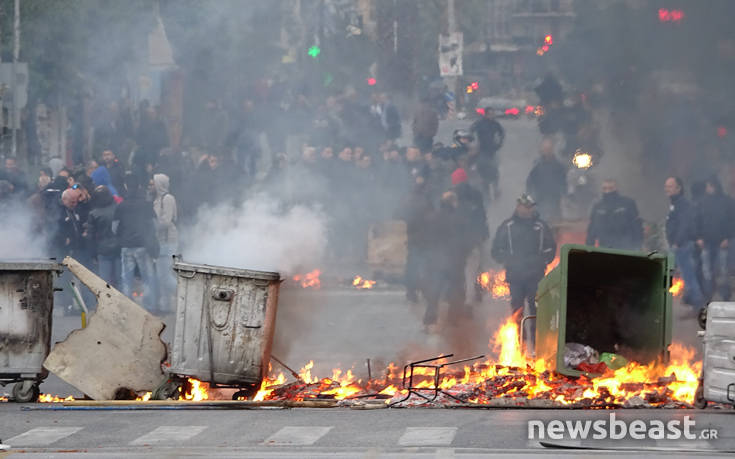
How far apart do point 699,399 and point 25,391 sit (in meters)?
5.14

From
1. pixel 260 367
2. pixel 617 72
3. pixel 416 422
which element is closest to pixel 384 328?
pixel 260 367

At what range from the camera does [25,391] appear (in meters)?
11.9

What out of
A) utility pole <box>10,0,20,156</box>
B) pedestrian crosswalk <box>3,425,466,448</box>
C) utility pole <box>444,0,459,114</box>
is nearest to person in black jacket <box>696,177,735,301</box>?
pedestrian crosswalk <box>3,425,466,448</box>

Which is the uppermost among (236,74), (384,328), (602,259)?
(236,74)

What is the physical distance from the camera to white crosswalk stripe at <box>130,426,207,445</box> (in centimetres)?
952

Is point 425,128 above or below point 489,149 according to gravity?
above

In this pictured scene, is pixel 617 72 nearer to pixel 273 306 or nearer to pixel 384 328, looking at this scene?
pixel 384 328

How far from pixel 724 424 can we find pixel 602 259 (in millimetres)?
2948

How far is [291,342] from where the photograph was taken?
49.6 ft

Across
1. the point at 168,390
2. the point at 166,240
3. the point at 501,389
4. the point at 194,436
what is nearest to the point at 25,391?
the point at 168,390

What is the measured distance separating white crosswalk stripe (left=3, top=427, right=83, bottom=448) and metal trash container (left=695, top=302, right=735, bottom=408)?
4.26m

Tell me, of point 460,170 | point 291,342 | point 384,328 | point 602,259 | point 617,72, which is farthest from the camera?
point 617,72

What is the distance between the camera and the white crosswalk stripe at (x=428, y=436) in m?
9.19

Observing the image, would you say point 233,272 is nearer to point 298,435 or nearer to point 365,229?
point 298,435
